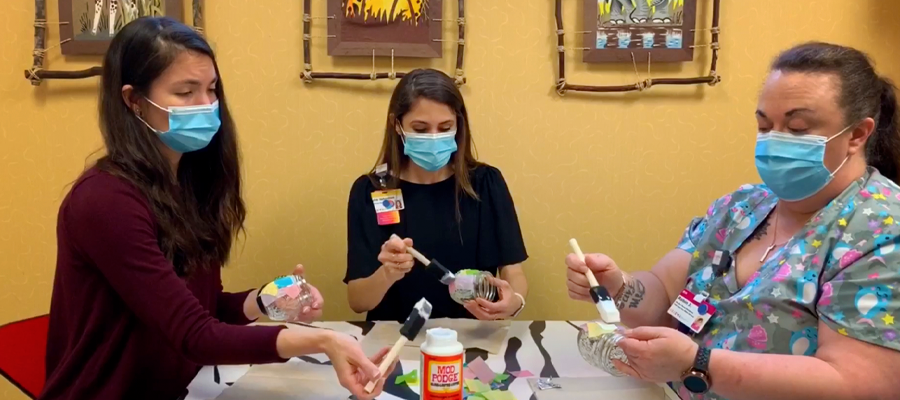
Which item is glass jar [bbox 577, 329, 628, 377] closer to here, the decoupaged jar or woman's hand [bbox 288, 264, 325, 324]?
the decoupaged jar

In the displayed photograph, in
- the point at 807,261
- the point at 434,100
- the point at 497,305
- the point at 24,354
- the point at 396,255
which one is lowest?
the point at 24,354

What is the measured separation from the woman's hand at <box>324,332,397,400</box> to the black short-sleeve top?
734mm

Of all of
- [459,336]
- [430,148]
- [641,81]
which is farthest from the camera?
[641,81]

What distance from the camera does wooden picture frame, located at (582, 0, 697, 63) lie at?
1900 mm

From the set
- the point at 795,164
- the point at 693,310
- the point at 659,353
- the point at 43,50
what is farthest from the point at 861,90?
the point at 43,50

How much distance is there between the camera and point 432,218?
1762 mm

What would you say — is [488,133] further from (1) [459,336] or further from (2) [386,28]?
(1) [459,336]

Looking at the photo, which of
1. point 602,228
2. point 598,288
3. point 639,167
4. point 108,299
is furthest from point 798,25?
point 108,299

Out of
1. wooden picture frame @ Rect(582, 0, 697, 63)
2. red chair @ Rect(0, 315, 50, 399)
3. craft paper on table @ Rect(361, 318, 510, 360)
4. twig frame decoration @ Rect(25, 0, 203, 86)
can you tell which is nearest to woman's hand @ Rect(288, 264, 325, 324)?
craft paper on table @ Rect(361, 318, 510, 360)

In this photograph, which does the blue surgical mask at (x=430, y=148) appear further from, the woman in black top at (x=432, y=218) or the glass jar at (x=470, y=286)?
the glass jar at (x=470, y=286)

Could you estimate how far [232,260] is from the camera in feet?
6.62

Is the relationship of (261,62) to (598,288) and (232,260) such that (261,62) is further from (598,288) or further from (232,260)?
(598,288)

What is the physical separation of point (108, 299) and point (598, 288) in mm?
878

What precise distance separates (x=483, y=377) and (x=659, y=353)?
35cm
